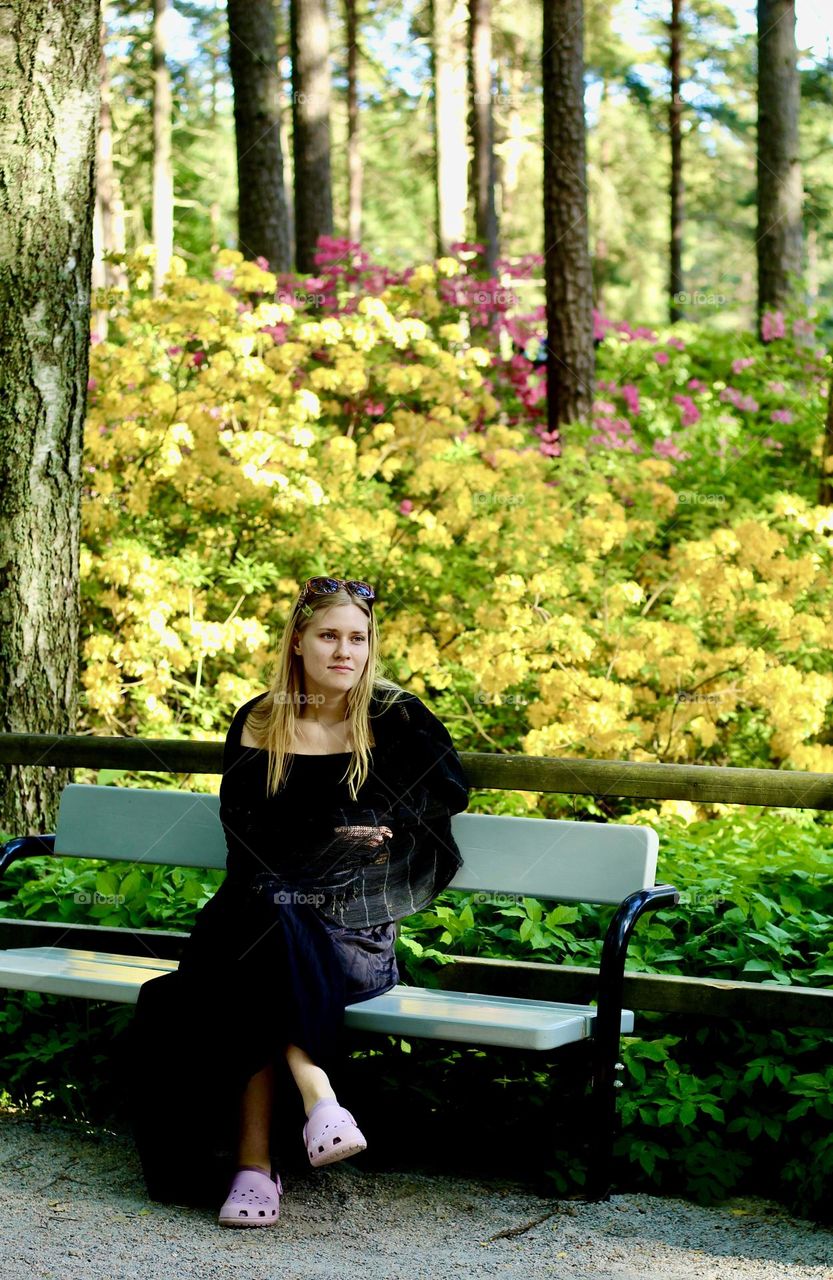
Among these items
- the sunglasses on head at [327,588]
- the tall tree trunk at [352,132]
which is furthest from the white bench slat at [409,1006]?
the tall tree trunk at [352,132]

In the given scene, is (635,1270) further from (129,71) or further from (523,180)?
(523,180)

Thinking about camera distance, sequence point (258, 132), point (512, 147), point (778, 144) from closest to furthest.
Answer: point (258, 132) < point (778, 144) < point (512, 147)

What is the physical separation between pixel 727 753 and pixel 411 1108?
3396mm

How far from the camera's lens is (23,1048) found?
368 cm

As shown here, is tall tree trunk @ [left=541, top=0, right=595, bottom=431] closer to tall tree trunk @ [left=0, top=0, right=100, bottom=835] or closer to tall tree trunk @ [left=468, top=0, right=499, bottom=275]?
tall tree trunk @ [left=0, top=0, right=100, bottom=835]

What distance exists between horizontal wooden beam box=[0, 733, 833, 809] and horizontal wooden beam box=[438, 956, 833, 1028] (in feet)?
1.41

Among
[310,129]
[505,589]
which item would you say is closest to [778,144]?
[310,129]

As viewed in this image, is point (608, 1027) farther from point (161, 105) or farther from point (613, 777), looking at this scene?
point (161, 105)

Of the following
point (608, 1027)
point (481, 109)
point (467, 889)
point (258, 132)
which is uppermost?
point (481, 109)

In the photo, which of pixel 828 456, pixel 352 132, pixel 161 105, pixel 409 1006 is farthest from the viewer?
pixel 352 132

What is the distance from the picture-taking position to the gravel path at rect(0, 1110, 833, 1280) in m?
2.68

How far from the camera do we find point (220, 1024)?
291 cm

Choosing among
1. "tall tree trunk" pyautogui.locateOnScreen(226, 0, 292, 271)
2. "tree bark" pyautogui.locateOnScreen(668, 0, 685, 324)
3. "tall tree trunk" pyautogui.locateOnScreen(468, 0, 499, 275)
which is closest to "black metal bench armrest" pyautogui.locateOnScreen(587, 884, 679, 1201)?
"tall tree trunk" pyautogui.locateOnScreen(226, 0, 292, 271)

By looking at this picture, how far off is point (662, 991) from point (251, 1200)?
970 millimetres
